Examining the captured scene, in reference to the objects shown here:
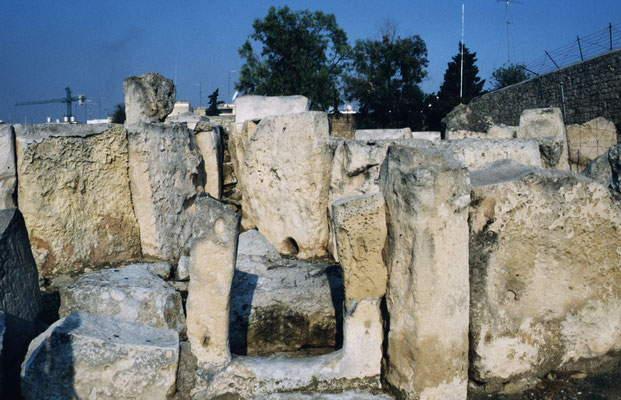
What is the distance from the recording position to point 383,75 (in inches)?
1147

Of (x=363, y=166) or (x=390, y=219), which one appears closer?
(x=390, y=219)

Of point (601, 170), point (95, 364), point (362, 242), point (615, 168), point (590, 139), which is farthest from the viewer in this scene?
point (590, 139)

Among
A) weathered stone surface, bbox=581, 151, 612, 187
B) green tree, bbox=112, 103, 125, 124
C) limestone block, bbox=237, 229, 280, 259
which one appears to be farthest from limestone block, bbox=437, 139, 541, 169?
green tree, bbox=112, 103, 125, 124

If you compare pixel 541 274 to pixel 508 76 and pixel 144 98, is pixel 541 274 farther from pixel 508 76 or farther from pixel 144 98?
pixel 508 76

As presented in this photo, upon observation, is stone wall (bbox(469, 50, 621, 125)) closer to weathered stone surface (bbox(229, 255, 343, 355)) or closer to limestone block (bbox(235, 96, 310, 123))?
limestone block (bbox(235, 96, 310, 123))

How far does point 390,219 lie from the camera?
332cm

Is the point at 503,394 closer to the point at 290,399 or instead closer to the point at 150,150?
the point at 290,399

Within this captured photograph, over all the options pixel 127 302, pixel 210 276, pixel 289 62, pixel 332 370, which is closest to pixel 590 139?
pixel 332 370

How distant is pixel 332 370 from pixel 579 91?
1201 centimetres

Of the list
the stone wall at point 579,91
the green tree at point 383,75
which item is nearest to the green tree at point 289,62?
the green tree at point 383,75

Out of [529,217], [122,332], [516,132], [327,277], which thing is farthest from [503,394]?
[516,132]

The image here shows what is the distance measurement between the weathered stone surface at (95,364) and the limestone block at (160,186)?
2.48 meters

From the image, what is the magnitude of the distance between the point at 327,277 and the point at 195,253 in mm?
1815

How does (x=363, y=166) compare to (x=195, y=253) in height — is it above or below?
above
